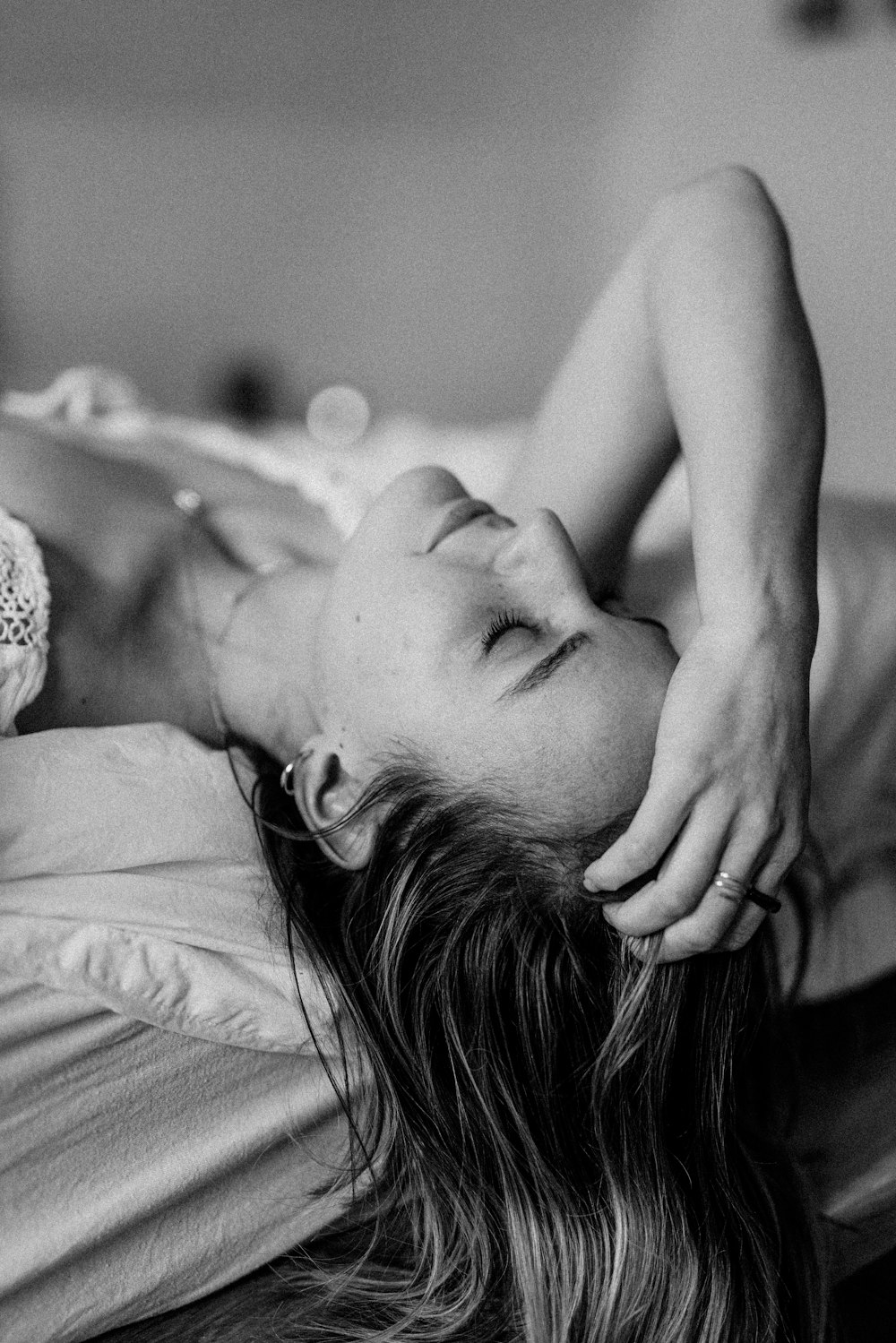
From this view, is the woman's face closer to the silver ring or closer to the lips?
the lips

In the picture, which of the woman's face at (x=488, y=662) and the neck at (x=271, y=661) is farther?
the neck at (x=271, y=661)

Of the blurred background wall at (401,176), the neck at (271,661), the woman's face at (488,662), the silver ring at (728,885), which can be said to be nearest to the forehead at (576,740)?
the woman's face at (488,662)

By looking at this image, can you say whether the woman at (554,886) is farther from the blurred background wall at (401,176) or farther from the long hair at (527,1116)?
the blurred background wall at (401,176)

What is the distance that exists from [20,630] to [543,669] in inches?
17.8

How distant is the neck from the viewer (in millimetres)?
1180

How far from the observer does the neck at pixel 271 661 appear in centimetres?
118

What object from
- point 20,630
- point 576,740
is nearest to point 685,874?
point 576,740

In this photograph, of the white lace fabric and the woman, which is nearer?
the woman

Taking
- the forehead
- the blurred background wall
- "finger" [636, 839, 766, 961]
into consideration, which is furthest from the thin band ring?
the blurred background wall

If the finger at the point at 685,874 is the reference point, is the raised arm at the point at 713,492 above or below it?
above

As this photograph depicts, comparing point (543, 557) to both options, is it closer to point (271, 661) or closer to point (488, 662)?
point (488, 662)

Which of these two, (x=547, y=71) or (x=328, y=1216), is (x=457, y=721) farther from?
(x=547, y=71)

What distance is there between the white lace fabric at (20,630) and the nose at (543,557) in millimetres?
400

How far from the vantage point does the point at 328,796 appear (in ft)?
3.45
